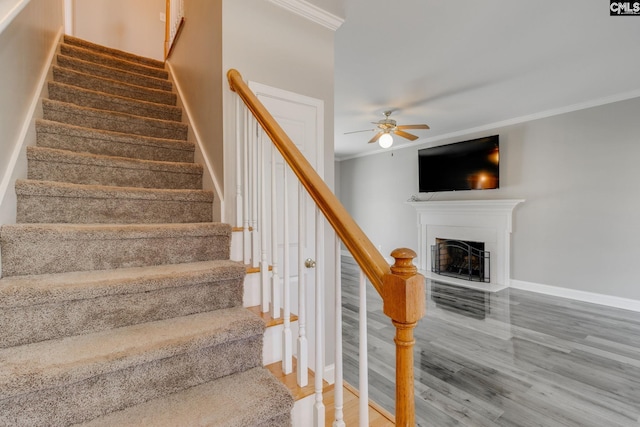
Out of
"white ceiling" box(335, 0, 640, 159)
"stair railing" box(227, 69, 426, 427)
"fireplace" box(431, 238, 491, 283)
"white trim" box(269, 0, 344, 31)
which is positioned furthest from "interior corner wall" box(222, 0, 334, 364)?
"fireplace" box(431, 238, 491, 283)

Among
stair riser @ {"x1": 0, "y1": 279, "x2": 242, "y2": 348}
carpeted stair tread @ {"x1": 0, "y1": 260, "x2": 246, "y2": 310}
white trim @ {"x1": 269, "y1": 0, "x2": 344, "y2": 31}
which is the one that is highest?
white trim @ {"x1": 269, "y1": 0, "x2": 344, "y2": 31}

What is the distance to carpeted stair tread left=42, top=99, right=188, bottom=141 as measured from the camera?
1867 millimetres

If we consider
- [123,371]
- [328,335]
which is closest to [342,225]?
[123,371]

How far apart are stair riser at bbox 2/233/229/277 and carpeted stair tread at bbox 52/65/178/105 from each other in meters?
1.70

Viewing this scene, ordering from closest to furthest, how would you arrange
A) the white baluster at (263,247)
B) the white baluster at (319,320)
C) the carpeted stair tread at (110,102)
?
the white baluster at (319,320) → the white baluster at (263,247) → the carpeted stair tread at (110,102)

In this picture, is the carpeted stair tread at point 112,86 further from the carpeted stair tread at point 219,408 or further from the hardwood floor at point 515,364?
the hardwood floor at point 515,364

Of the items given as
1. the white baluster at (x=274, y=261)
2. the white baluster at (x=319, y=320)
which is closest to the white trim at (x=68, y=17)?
the white baluster at (x=274, y=261)

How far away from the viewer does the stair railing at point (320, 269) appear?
0.70 m

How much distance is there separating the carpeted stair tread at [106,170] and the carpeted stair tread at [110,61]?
1.58 metres

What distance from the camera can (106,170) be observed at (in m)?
1.75

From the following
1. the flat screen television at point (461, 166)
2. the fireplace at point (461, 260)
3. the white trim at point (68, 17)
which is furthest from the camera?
the fireplace at point (461, 260)

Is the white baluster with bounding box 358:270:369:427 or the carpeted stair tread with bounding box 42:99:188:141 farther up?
the carpeted stair tread with bounding box 42:99:188:141

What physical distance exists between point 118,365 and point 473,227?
17.3ft

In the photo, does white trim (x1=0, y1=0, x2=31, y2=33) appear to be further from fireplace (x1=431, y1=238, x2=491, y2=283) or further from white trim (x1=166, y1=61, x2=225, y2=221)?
fireplace (x1=431, y1=238, x2=491, y2=283)
